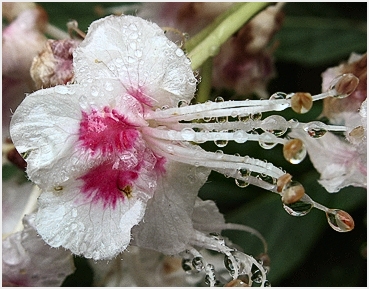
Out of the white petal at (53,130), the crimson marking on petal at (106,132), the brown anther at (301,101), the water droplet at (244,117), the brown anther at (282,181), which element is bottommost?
the brown anther at (282,181)

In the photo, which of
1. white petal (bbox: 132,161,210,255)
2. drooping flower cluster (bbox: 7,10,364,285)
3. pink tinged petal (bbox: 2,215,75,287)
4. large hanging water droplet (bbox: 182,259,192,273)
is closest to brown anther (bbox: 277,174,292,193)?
drooping flower cluster (bbox: 7,10,364,285)

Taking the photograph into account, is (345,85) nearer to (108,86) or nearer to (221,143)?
(221,143)

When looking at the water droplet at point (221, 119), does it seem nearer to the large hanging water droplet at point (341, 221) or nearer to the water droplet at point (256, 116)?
the water droplet at point (256, 116)

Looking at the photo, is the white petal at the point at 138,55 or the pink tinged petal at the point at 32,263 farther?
the pink tinged petal at the point at 32,263

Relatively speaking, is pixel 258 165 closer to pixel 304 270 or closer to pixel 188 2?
pixel 188 2

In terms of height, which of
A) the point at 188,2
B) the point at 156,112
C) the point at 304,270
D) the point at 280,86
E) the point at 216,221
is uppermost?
the point at 156,112

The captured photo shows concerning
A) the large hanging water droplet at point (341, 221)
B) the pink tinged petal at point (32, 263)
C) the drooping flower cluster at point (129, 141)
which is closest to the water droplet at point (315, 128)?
the drooping flower cluster at point (129, 141)

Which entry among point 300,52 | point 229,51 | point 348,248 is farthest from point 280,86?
point 348,248
